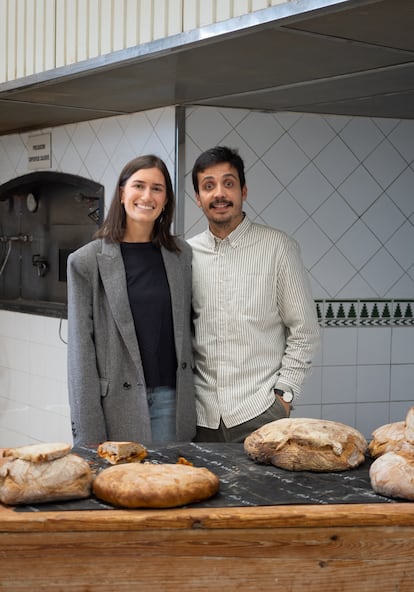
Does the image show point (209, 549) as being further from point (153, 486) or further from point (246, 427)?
point (246, 427)

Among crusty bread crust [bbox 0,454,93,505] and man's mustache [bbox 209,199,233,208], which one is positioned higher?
man's mustache [bbox 209,199,233,208]

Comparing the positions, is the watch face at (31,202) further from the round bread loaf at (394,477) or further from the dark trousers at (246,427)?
the round bread loaf at (394,477)

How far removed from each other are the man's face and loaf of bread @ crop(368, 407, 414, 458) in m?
1.11

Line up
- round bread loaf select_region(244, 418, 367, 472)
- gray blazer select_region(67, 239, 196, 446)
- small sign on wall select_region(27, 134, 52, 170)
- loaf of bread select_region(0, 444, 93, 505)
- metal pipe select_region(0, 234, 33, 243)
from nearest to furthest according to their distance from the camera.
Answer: loaf of bread select_region(0, 444, 93, 505) < round bread loaf select_region(244, 418, 367, 472) < gray blazer select_region(67, 239, 196, 446) < small sign on wall select_region(27, 134, 52, 170) < metal pipe select_region(0, 234, 33, 243)

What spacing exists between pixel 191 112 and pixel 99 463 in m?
2.51

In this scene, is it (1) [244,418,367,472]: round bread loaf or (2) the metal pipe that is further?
(2) the metal pipe

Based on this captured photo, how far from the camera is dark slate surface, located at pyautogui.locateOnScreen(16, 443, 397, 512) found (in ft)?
6.16

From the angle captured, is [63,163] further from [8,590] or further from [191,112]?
[8,590]

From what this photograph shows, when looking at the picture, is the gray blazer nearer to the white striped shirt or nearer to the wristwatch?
the white striped shirt

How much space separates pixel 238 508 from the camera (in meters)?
1.83

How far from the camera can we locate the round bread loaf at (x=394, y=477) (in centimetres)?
192

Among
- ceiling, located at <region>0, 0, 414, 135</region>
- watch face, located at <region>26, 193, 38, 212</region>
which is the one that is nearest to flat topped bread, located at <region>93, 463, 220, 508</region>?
ceiling, located at <region>0, 0, 414, 135</region>

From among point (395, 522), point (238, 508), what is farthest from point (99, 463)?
point (395, 522)

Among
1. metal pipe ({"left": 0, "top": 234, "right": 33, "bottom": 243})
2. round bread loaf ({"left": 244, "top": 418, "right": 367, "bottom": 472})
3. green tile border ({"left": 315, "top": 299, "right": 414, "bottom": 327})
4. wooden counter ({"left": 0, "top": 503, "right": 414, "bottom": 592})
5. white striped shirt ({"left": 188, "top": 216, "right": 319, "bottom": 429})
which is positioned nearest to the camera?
wooden counter ({"left": 0, "top": 503, "right": 414, "bottom": 592})
